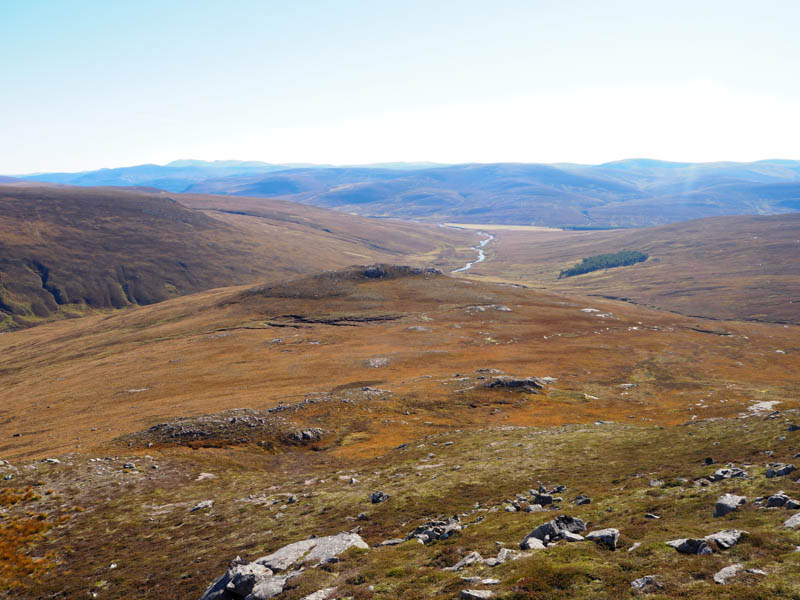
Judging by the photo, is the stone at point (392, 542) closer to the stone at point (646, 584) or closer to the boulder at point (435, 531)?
the boulder at point (435, 531)

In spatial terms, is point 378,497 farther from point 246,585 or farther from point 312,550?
point 246,585

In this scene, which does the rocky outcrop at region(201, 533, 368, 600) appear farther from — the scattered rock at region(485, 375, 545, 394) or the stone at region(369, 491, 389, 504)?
the scattered rock at region(485, 375, 545, 394)

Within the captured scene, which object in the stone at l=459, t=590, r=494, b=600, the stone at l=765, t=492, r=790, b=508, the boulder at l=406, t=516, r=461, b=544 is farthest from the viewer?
Result: the boulder at l=406, t=516, r=461, b=544

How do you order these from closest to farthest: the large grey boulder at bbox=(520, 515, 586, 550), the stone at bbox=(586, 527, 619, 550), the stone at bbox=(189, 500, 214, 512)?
the stone at bbox=(586, 527, 619, 550)
the large grey boulder at bbox=(520, 515, 586, 550)
the stone at bbox=(189, 500, 214, 512)

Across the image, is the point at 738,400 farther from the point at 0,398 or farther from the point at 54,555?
the point at 0,398

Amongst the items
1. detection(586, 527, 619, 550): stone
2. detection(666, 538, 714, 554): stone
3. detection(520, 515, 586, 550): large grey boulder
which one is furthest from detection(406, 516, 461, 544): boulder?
detection(666, 538, 714, 554): stone

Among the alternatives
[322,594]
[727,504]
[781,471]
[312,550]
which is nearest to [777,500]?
[727,504]

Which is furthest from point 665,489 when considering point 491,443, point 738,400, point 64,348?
point 64,348
